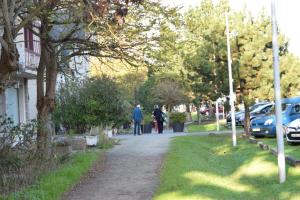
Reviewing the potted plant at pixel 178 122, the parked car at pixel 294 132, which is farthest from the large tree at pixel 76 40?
the potted plant at pixel 178 122

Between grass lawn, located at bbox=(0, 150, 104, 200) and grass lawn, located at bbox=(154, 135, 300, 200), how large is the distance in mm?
1871

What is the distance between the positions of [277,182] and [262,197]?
1.40m

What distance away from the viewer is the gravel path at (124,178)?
10884 mm

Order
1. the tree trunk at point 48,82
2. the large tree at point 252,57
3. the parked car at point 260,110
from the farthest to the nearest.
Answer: the parked car at point 260,110
the large tree at point 252,57
the tree trunk at point 48,82

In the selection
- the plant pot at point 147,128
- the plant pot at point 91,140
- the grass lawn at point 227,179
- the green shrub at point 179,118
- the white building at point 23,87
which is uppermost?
the white building at point 23,87

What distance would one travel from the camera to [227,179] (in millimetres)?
13523

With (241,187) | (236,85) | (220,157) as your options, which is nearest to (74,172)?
(241,187)

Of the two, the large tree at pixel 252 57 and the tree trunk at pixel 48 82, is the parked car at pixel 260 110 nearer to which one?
the large tree at pixel 252 57

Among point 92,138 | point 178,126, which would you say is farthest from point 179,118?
point 92,138

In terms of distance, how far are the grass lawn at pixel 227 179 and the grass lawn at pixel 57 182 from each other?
1871 mm

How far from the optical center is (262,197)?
36.9 feet

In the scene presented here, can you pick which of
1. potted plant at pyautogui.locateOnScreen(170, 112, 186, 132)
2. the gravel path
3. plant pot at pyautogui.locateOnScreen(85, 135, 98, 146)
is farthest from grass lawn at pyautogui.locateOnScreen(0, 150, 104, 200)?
potted plant at pyautogui.locateOnScreen(170, 112, 186, 132)

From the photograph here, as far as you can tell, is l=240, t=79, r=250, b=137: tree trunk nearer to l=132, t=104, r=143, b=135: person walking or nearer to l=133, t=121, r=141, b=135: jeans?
l=132, t=104, r=143, b=135: person walking

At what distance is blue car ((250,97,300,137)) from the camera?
24750mm
